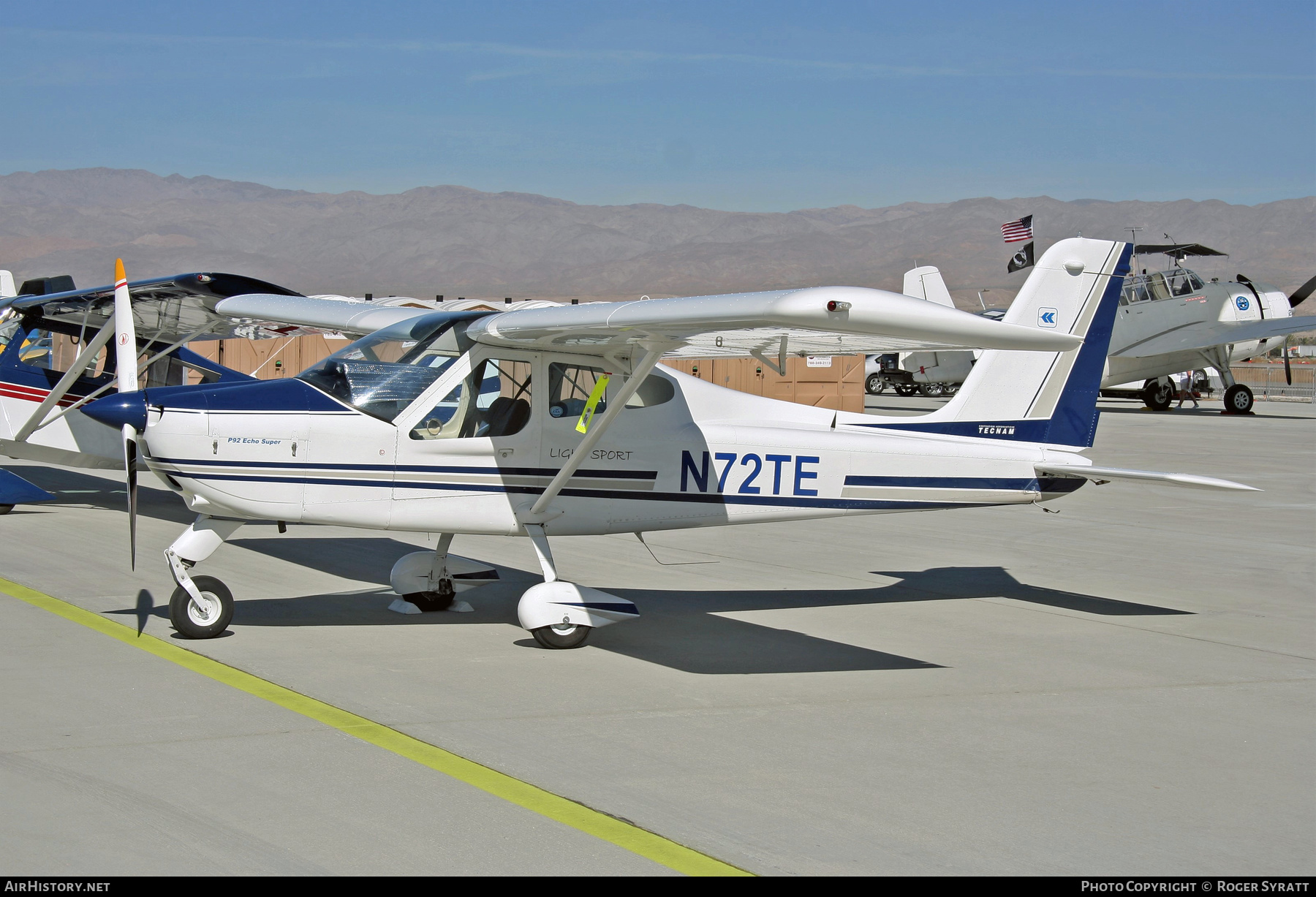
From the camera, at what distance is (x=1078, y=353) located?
29.2 feet

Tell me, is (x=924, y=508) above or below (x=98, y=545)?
above

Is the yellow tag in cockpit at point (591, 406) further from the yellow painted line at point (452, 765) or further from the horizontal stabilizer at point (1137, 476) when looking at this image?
the horizontal stabilizer at point (1137, 476)

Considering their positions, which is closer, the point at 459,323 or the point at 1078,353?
the point at 459,323

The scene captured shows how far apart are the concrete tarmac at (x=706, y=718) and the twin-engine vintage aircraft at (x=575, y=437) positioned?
0.72 m

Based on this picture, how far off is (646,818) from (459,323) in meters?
4.00

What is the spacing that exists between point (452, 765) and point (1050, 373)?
19.0ft

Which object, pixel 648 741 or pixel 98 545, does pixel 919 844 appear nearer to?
pixel 648 741

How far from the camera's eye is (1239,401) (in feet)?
115

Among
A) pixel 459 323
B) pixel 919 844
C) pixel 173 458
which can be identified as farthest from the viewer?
pixel 459 323

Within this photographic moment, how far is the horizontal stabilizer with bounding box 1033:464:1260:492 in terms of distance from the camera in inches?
291

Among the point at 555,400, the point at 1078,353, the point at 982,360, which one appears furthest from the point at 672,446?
the point at 1078,353

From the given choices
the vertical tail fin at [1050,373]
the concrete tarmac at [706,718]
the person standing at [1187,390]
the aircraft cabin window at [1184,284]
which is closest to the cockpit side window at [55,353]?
the concrete tarmac at [706,718]

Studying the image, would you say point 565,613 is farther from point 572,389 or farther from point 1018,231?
point 1018,231

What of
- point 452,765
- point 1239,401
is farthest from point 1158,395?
point 452,765
